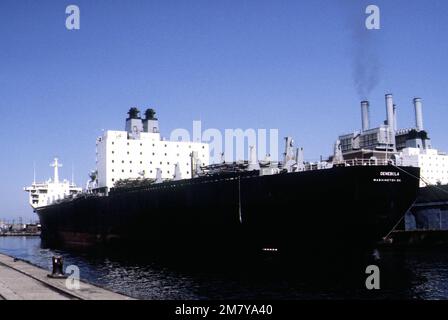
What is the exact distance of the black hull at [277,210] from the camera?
24766 millimetres

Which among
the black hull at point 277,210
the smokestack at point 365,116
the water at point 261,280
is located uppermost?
the smokestack at point 365,116

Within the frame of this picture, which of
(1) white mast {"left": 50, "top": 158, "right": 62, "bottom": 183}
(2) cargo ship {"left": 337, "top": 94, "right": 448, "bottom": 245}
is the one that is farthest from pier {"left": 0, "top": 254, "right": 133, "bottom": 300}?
(1) white mast {"left": 50, "top": 158, "right": 62, "bottom": 183}

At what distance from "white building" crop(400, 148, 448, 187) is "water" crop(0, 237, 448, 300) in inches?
2238

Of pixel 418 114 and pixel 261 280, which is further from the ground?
pixel 418 114

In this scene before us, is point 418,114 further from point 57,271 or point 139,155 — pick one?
point 57,271

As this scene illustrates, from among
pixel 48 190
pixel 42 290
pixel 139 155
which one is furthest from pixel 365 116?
pixel 42 290

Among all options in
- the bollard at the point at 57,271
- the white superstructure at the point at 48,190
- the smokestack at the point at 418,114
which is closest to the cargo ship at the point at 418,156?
the smokestack at the point at 418,114

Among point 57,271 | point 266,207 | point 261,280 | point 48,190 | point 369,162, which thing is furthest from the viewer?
point 48,190

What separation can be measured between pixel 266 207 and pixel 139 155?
31069mm

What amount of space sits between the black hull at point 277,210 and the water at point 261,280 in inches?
66.2

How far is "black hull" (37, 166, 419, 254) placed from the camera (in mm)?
24766

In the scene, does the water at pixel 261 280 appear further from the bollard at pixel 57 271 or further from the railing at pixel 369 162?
the railing at pixel 369 162

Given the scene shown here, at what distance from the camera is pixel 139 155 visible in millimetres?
55938
